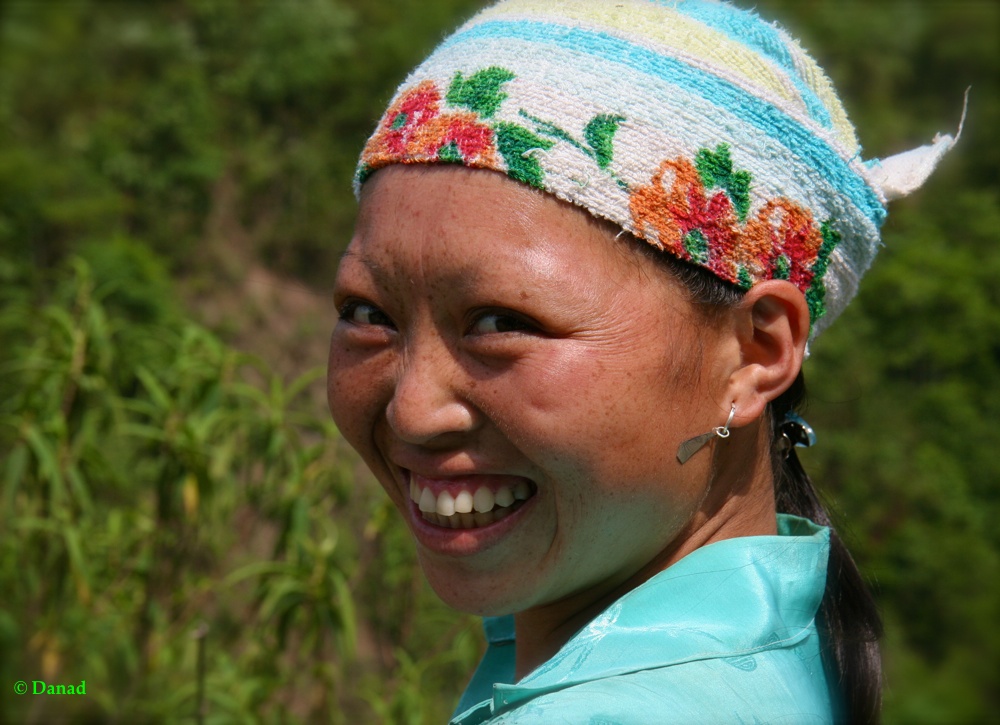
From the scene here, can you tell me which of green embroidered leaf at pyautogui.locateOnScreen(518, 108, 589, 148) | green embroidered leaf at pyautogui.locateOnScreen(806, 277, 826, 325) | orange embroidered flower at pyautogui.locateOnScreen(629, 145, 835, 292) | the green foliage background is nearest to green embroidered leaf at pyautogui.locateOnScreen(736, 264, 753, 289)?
orange embroidered flower at pyautogui.locateOnScreen(629, 145, 835, 292)

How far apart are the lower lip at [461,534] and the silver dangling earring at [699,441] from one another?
174mm

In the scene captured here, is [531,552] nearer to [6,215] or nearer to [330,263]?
[6,215]

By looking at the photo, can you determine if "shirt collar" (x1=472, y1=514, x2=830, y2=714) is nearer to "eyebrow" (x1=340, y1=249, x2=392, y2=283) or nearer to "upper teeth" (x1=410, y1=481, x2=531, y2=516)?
"upper teeth" (x1=410, y1=481, x2=531, y2=516)

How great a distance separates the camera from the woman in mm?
1134

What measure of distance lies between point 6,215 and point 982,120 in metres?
6.81

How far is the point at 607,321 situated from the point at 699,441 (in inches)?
7.4

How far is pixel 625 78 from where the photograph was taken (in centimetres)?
118

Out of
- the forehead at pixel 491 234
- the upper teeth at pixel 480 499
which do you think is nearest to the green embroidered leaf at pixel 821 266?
the forehead at pixel 491 234

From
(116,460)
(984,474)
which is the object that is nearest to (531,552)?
(116,460)

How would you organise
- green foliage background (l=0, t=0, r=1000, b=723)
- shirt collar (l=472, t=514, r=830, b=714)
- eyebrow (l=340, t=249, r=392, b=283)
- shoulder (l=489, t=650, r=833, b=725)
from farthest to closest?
green foliage background (l=0, t=0, r=1000, b=723), eyebrow (l=340, t=249, r=392, b=283), shirt collar (l=472, t=514, r=830, b=714), shoulder (l=489, t=650, r=833, b=725)

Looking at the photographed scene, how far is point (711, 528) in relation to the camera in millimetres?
1318

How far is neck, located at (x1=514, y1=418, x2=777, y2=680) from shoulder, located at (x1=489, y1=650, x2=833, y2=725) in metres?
0.18

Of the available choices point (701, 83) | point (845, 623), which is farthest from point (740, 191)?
point (845, 623)

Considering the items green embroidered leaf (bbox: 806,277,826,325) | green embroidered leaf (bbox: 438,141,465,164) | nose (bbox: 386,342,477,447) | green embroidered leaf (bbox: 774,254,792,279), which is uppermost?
Answer: green embroidered leaf (bbox: 438,141,465,164)
